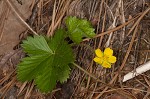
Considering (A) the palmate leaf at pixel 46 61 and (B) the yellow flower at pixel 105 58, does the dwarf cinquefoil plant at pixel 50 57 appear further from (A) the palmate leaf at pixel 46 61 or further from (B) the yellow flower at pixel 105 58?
(B) the yellow flower at pixel 105 58

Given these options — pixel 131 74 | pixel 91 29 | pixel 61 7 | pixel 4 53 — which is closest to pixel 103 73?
pixel 131 74

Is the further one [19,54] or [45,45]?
[19,54]

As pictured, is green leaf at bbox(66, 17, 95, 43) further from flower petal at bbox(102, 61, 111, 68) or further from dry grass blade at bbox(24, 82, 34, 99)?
dry grass blade at bbox(24, 82, 34, 99)

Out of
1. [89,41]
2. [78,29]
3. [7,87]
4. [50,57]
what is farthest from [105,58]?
[7,87]

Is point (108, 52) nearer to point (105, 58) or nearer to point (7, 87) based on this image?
point (105, 58)

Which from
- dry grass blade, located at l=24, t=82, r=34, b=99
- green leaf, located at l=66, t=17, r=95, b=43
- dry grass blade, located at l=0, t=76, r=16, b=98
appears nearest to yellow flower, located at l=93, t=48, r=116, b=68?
green leaf, located at l=66, t=17, r=95, b=43

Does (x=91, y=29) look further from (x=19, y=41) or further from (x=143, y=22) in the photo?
(x=19, y=41)
